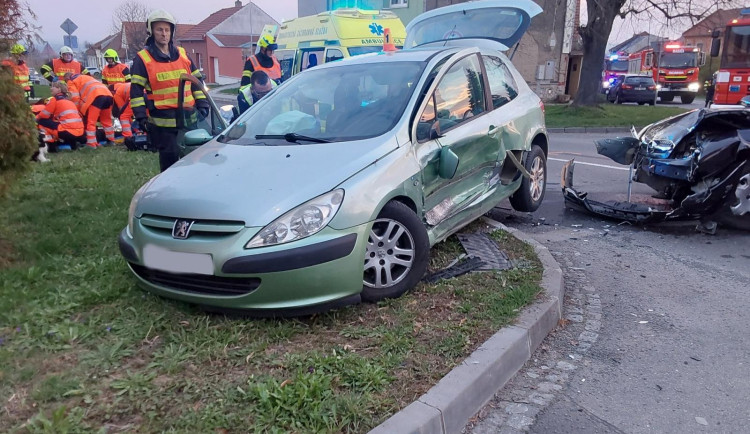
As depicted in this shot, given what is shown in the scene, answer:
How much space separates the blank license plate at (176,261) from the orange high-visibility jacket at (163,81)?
125 inches

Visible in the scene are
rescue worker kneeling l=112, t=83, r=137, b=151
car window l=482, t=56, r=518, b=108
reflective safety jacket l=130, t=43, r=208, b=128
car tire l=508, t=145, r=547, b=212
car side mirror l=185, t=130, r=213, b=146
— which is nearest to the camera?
car side mirror l=185, t=130, r=213, b=146

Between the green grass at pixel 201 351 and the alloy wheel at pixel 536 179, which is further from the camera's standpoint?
the alloy wheel at pixel 536 179

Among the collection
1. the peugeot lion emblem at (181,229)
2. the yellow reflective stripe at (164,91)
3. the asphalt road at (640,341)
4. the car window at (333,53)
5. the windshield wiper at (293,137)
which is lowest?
the asphalt road at (640,341)

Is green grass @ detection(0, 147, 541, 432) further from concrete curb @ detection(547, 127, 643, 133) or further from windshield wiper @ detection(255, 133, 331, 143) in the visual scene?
concrete curb @ detection(547, 127, 643, 133)

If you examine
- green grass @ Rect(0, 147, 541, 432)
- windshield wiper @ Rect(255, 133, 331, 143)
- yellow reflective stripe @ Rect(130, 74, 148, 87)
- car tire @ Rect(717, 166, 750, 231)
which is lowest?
green grass @ Rect(0, 147, 541, 432)

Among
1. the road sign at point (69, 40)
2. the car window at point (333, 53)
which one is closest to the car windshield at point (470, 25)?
the car window at point (333, 53)

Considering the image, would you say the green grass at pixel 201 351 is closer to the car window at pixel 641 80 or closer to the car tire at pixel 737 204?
the car tire at pixel 737 204

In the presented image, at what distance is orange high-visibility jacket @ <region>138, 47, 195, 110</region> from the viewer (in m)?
6.17

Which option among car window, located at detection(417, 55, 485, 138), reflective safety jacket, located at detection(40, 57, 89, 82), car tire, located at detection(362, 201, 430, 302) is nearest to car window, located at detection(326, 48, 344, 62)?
reflective safety jacket, located at detection(40, 57, 89, 82)

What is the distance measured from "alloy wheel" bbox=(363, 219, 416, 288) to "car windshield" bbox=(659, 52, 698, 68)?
106 ft

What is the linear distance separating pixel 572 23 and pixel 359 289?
26215 mm

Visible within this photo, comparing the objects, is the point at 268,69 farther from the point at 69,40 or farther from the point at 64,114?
the point at 69,40

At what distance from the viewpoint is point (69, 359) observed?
3.07 metres

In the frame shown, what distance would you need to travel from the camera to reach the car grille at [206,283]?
A: 10.7 ft
